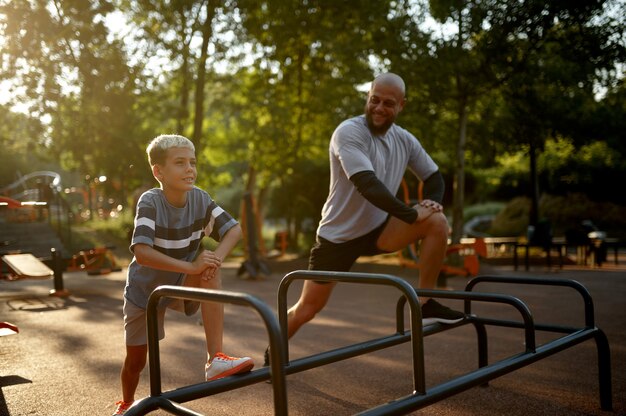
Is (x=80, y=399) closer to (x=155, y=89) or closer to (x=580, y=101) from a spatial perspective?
(x=580, y=101)

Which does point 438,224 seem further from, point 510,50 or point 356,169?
point 510,50

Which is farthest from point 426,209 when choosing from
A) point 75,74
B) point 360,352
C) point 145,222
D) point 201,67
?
point 75,74

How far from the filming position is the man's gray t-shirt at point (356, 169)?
161 inches

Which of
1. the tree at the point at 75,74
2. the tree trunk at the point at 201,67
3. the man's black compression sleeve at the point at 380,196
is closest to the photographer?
the man's black compression sleeve at the point at 380,196

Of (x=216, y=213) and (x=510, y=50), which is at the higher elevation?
(x=510, y=50)

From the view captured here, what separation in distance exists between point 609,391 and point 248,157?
16763mm

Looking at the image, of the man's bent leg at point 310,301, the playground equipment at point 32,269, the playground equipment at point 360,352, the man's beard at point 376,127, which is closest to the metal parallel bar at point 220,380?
the playground equipment at point 360,352

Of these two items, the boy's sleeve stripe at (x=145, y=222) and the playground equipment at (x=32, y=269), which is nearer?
the boy's sleeve stripe at (x=145, y=222)

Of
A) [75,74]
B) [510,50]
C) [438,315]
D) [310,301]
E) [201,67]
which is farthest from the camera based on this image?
[201,67]

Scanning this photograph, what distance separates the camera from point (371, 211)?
4180 mm

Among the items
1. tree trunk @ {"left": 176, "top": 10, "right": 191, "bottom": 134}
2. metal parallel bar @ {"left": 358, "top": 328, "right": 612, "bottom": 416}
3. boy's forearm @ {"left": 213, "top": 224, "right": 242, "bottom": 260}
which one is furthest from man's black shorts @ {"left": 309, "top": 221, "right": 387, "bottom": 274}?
tree trunk @ {"left": 176, "top": 10, "right": 191, "bottom": 134}

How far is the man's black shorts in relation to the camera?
4.11 m

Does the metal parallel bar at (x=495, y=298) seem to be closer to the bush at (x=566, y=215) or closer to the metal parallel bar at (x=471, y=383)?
the metal parallel bar at (x=471, y=383)

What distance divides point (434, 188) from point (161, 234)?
6.78 feet
